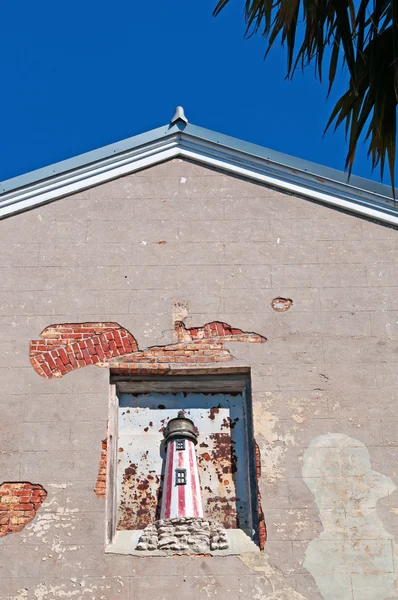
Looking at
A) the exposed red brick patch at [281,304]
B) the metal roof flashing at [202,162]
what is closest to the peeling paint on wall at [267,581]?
the exposed red brick patch at [281,304]

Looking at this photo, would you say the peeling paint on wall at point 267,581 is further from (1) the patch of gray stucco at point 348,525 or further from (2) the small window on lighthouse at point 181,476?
(2) the small window on lighthouse at point 181,476

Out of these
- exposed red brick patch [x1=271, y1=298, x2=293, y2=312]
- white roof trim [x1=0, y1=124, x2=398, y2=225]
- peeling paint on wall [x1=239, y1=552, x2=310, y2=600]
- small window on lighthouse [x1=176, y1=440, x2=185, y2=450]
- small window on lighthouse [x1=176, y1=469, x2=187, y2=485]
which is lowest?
peeling paint on wall [x1=239, y1=552, x2=310, y2=600]

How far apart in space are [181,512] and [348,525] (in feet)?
4.08

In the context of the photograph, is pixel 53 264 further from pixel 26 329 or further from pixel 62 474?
pixel 62 474

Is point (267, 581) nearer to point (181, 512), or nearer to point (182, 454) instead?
point (181, 512)

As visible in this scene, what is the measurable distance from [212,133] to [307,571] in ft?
13.8

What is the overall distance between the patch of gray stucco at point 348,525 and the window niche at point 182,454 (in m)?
0.49

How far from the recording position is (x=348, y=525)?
754 cm

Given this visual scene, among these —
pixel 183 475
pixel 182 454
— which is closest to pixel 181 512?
pixel 183 475

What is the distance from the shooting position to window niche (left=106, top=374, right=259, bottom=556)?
25.5 feet

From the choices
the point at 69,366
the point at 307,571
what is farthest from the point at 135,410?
the point at 307,571

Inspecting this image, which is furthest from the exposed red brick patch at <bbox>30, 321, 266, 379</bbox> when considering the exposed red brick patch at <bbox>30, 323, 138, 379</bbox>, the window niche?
the window niche

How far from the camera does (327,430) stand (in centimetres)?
797

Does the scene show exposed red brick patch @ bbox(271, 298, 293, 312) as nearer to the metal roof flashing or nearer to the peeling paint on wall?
the metal roof flashing
